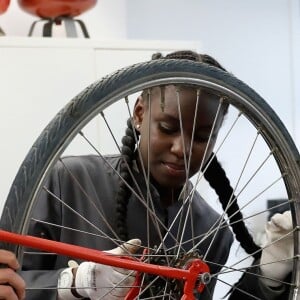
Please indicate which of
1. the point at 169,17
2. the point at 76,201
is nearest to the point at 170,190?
the point at 76,201

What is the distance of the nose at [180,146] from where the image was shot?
72 centimetres

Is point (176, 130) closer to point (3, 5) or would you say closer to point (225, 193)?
point (225, 193)

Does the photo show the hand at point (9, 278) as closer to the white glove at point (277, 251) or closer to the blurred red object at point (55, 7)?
the white glove at point (277, 251)

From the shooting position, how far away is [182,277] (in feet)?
1.98

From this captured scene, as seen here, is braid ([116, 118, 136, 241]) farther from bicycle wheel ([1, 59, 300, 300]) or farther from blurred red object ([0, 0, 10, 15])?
blurred red object ([0, 0, 10, 15])

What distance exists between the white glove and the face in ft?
0.45

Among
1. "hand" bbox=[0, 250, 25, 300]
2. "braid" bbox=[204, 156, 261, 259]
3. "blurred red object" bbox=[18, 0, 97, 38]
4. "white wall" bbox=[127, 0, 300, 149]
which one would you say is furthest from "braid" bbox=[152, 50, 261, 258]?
"white wall" bbox=[127, 0, 300, 149]

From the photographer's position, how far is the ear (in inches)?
30.8

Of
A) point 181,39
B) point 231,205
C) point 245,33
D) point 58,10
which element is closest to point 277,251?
point 231,205

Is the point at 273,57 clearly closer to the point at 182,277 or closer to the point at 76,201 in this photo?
the point at 76,201

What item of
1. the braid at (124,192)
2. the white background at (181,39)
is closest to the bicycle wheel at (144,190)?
the braid at (124,192)

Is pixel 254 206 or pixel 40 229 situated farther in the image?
pixel 254 206

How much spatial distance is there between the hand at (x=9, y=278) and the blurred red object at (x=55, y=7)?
122 centimetres

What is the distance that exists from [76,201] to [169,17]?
1386mm
